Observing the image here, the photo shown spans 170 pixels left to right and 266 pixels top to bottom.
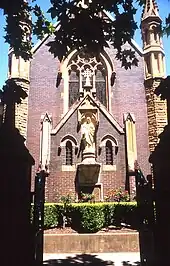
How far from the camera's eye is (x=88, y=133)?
18.9 m

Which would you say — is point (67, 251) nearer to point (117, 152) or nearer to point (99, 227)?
point (99, 227)

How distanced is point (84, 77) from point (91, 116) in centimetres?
367

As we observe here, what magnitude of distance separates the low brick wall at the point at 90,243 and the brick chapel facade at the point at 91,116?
7686mm

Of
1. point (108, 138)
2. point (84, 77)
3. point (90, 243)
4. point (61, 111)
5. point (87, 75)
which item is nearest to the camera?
point (90, 243)

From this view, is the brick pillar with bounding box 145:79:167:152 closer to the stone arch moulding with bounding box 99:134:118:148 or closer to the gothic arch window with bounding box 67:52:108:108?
the stone arch moulding with bounding box 99:134:118:148

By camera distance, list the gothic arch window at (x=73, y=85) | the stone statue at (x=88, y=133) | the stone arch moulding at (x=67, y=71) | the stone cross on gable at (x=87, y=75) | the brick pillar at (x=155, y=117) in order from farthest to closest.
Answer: the gothic arch window at (x=73, y=85) → the stone arch moulding at (x=67, y=71) → the stone cross on gable at (x=87, y=75) → the brick pillar at (x=155, y=117) → the stone statue at (x=88, y=133)

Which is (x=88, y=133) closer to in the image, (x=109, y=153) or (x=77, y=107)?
(x=109, y=153)

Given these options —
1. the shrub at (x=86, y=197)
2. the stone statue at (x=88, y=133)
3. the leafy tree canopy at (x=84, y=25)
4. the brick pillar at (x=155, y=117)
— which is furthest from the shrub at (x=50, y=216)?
the leafy tree canopy at (x=84, y=25)

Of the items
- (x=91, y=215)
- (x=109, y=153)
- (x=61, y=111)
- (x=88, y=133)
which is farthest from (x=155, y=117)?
(x=91, y=215)

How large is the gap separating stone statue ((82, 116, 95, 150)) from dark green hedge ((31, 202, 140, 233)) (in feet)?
15.9

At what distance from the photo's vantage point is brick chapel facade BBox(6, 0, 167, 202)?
1886cm

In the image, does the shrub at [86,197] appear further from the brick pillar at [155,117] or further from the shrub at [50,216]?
the brick pillar at [155,117]

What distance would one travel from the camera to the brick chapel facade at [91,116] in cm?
1886

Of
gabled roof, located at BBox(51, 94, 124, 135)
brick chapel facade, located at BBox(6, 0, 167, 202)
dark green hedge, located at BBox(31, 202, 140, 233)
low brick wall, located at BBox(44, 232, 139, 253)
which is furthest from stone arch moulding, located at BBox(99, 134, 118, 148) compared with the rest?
low brick wall, located at BBox(44, 232, 139, 253)
